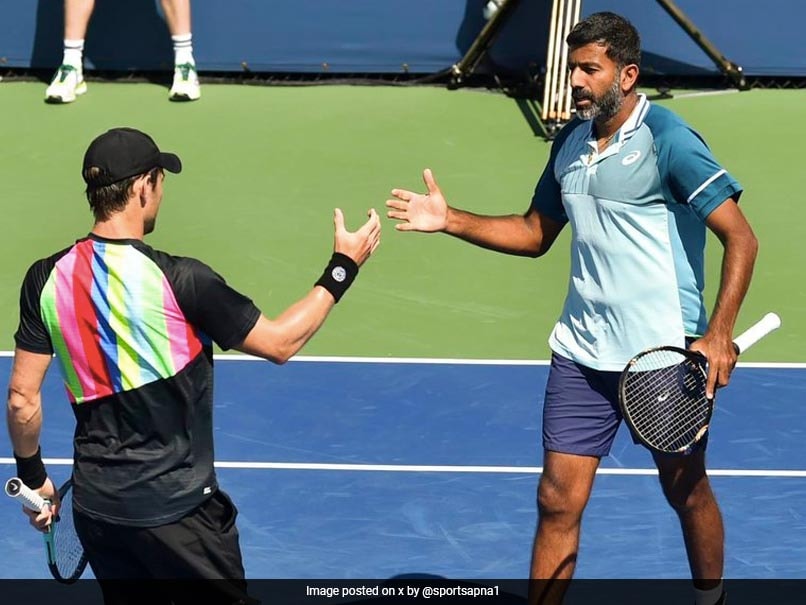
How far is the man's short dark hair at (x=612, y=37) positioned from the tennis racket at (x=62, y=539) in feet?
7.78

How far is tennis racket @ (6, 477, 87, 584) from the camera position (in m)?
4.64

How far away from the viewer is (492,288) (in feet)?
30.2

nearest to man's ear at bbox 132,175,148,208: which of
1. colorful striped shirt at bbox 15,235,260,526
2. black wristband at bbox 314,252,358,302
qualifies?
colorful striped shirt at bbox 15,235,260,526

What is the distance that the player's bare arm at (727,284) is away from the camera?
494 centimetres

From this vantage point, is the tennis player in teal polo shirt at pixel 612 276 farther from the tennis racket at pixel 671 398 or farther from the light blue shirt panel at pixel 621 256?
the tennis racket at pixel 671 398

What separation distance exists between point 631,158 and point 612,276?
0.43 metres

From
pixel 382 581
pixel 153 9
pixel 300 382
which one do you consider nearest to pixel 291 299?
pixel 300 382

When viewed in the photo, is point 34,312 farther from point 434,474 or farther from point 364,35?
point 364,35

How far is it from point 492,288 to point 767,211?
219 centimetres

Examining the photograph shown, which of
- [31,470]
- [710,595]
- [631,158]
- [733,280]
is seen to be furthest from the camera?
[710,595]

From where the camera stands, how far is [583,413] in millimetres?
5309

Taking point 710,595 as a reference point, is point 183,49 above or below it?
below

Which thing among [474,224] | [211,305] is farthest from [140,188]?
[474,224]

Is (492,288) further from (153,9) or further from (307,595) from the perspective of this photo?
(153,9)
